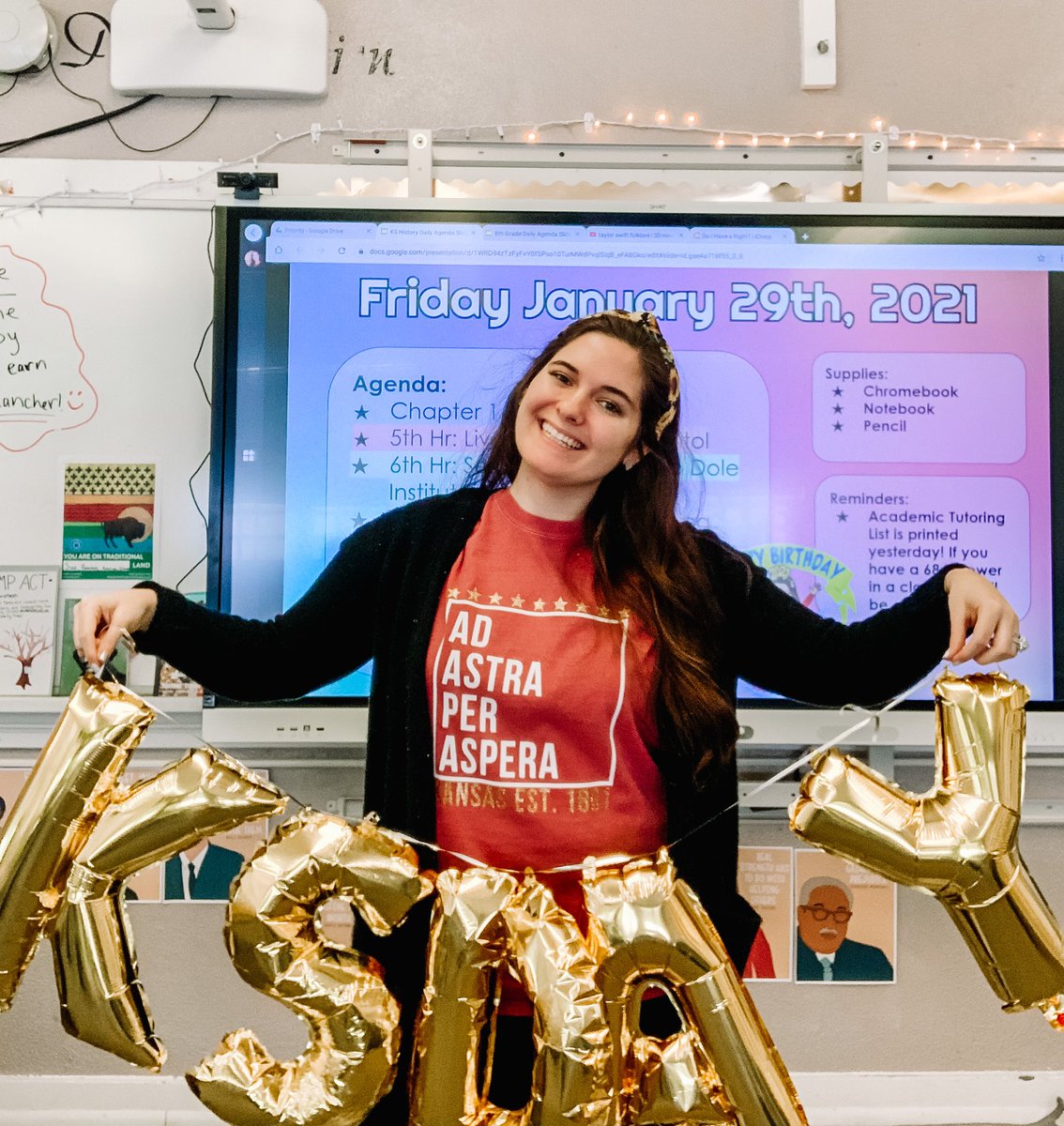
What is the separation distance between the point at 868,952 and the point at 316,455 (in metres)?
1.15

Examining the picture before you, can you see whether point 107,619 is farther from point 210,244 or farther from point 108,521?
point 210,244

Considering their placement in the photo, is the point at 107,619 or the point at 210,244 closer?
the point at 107,619

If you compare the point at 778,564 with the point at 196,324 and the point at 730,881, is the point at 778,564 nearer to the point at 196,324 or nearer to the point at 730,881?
the point at 730,881

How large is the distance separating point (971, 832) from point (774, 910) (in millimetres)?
729

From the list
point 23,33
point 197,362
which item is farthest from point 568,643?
point 23,33

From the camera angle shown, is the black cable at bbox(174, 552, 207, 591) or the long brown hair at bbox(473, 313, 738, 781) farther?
the black cable at bbox(174, 552, 207, 591)

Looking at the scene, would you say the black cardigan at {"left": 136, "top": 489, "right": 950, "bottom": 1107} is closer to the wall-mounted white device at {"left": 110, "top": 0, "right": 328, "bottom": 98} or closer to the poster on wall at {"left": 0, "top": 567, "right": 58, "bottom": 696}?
the poster on wall at {"left": 0, "top": 567, "right": 58, "bottom": 696}

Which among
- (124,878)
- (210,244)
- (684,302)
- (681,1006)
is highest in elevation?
(210,244)

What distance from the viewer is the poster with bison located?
153 cm

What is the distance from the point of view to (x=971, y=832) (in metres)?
0.85

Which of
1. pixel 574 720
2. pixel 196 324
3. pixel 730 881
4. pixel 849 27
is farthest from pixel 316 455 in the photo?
pixel 849 27

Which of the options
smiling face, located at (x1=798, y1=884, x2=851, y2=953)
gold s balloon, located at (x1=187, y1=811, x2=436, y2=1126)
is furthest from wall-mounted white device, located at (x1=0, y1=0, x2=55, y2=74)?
smiling face, located at (x1=798, y1=884, x2=851, y2=953)

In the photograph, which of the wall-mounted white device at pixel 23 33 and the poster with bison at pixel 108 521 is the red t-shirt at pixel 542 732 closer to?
the poster with bison at pixel 108 521

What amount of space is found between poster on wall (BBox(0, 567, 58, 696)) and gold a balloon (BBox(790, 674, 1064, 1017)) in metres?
1.18
